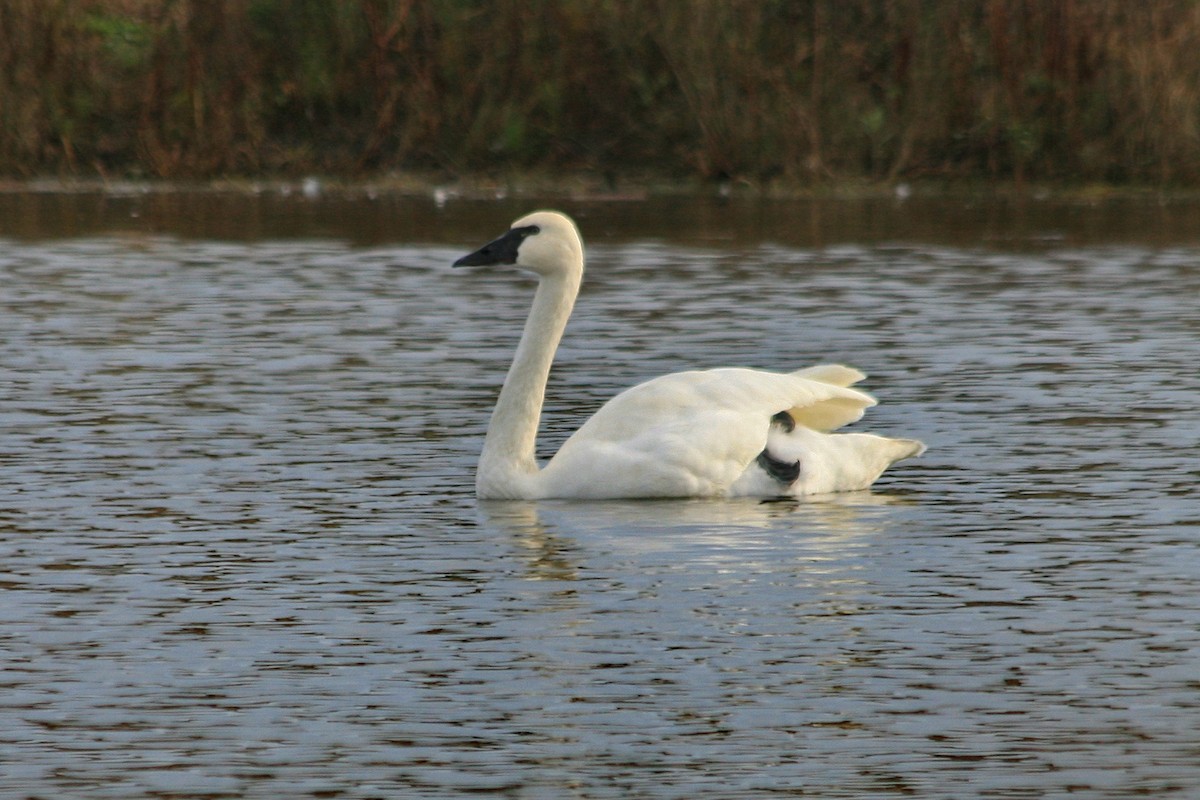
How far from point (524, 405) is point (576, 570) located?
64.3 inches

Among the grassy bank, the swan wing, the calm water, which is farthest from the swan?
the grassy bank

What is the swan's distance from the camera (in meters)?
8.66

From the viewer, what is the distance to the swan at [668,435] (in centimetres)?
866

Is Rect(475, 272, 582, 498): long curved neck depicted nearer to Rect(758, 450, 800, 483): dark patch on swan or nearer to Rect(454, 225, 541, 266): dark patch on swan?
Rect(454, 225, 541, 266): dark patch on swan

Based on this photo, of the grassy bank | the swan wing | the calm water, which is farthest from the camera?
the grassy bank

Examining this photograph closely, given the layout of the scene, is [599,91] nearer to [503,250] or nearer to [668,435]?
[503,250]

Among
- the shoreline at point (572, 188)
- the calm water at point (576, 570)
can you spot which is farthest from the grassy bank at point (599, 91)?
the calm water at point (576, 570)

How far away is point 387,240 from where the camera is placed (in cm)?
2014

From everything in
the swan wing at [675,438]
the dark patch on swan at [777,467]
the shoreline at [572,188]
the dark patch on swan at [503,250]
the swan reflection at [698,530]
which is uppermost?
the dark patch on swan at [503,250]

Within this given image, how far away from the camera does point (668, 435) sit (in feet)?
28.5

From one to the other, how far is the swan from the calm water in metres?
0.12

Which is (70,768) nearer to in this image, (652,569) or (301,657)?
(301,657)

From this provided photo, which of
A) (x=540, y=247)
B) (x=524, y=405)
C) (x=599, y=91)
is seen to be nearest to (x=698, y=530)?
(x=524, y=405)

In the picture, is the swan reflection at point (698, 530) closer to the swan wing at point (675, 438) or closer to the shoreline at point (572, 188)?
the swan wing at point (675, 438)
